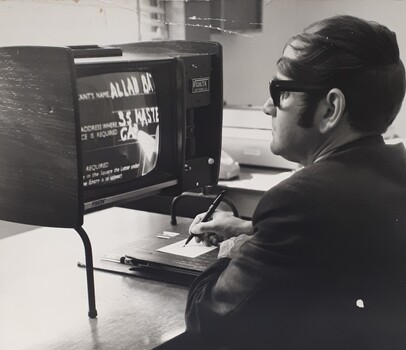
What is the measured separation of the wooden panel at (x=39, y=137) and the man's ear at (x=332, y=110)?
51 centimetres

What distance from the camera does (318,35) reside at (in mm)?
Answer: 1258

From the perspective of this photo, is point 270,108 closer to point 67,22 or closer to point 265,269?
point 265,269

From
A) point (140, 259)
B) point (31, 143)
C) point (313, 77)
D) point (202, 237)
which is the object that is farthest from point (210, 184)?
point (313, 77)

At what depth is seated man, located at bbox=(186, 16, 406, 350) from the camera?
1200mm

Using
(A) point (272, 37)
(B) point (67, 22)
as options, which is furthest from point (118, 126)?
(A) point (272, 37)

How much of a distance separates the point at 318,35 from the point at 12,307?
0.87m

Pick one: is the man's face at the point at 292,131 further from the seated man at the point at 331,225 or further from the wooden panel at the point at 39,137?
the wooden panel at the point at 39,137

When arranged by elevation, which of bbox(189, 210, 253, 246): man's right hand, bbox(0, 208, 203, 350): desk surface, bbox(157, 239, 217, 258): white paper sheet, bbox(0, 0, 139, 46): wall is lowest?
bbox(0, 208, 203, 350): desk surface

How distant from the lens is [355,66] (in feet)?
4.06

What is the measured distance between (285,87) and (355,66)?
0.14 meters

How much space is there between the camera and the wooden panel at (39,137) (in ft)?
4.74

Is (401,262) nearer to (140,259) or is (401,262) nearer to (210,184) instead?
(140,259)

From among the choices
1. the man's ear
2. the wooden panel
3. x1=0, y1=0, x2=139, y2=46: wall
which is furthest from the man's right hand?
x1=0, y1=0, x2=139, y2=46: wall

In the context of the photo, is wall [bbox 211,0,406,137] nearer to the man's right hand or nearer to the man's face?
the man's right hand
